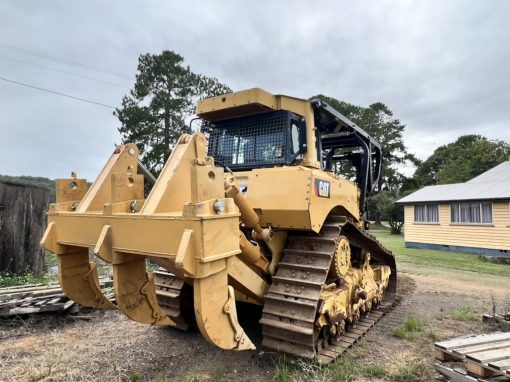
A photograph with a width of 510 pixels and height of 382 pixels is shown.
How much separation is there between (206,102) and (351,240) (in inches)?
111

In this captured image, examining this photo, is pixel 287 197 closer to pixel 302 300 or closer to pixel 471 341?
pixel 302 300

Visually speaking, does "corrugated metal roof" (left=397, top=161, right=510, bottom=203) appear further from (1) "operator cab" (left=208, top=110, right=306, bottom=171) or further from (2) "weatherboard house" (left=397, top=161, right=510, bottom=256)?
(1) "operator cab" (left=208, top=110, right=306, bottom=171)

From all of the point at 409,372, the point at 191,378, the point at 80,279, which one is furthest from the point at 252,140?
the point at 409,372

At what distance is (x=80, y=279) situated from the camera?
3693mm

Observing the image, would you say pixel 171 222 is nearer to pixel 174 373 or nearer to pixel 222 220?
pixel 222 220

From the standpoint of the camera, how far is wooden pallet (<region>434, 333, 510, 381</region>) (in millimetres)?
3113

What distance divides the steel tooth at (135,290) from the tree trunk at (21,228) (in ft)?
18.0

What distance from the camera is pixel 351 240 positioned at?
17.7 feet

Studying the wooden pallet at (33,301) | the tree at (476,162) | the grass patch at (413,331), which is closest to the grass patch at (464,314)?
the grass patch at (413,331)

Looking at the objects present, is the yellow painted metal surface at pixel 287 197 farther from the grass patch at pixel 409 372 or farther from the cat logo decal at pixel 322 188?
the grass patch at pixel 409 372

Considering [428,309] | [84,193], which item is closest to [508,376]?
[428,309]

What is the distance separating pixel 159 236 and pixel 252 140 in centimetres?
239

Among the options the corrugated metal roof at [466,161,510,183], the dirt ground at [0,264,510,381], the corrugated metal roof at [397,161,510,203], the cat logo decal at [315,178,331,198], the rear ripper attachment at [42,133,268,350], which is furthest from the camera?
the corrugated metal roof at [466,161,510,183]

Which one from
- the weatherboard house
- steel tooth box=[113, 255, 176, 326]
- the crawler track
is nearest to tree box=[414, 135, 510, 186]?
the weatherboard house
